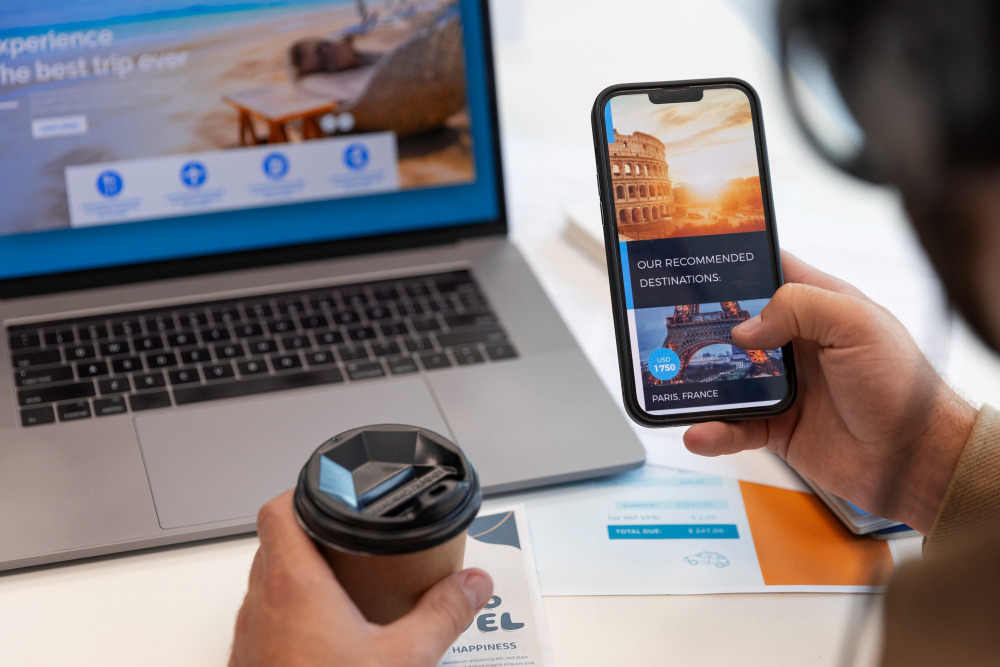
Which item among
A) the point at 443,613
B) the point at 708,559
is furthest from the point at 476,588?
the point at 708,559

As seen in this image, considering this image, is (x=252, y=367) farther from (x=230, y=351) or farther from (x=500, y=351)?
(x=500, y=351)

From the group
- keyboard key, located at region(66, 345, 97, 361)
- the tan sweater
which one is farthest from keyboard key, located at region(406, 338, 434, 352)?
the tan sweater

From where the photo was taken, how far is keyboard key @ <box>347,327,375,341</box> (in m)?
0.81

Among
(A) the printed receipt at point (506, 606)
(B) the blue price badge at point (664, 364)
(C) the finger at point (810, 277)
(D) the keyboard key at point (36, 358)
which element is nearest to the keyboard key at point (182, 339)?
(D) the keyboard key at point (36, 358)

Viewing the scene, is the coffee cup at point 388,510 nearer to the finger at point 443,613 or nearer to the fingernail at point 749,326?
the finger at point 443,613

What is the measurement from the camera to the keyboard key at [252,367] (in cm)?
76

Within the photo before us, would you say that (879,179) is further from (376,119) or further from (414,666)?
(376,119)

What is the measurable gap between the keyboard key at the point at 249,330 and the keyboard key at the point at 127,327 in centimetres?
10

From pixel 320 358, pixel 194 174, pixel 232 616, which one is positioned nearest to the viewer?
pixel 232 616

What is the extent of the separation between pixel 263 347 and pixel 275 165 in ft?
0.80

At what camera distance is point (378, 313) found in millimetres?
843

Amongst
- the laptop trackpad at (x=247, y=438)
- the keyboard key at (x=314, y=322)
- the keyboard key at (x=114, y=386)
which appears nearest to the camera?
the laptop trackpad at (x=247, y=438)

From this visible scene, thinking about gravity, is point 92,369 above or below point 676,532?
above

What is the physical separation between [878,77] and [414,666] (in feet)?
1.14
